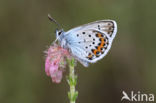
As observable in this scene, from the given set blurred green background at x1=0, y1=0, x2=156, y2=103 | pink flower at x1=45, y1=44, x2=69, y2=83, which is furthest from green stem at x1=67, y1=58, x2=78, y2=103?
blurred green background at x1=0, y1=0, x2=156, y2=103

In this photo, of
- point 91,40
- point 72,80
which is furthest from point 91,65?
point 72,80

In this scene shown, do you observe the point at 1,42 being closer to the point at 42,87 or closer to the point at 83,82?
the point at 42,87

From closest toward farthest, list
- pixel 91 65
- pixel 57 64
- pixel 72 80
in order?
pixel 72 80 → pixel 57 64 → pixel 91 65

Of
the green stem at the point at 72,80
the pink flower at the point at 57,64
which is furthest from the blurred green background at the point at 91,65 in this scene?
the green stem at the point at 72,80

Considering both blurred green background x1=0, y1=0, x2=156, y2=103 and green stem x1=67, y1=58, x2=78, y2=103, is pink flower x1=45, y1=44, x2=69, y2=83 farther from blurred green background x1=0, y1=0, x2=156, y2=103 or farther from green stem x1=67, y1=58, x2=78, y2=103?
blurred green background x1=0, y1=0, x2=156, y2=103

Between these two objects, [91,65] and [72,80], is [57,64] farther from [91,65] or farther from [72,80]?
[91,65]

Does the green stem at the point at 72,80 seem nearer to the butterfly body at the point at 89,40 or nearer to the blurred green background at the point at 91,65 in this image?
the butterfly body at the point at 89,40

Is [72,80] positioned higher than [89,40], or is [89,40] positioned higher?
[89,40]

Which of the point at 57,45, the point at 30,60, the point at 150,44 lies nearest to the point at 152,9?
the point at 150,44
